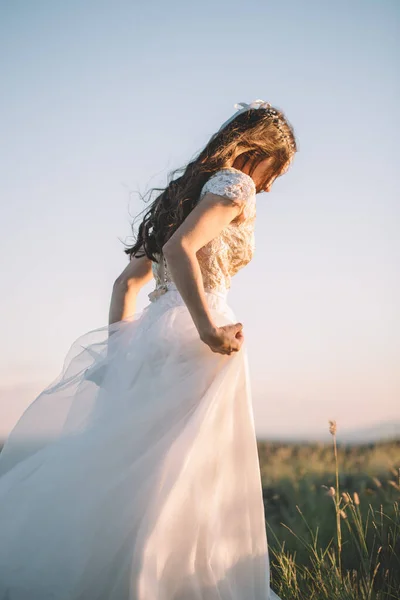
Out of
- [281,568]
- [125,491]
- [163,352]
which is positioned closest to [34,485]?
[125,491]

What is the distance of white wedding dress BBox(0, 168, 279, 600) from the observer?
235cm

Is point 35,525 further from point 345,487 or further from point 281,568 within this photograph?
point 345,487

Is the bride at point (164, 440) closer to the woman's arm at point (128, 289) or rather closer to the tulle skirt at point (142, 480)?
the tulle skirt at point (142, 480)

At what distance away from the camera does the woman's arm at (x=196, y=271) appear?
2.57m

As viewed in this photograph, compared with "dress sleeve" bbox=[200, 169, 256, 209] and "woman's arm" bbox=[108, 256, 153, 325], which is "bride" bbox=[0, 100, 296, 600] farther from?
"woman's arm" bbox=[108, 256, 153, 325]

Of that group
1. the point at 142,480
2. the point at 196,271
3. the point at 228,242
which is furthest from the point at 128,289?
the point at 142,480

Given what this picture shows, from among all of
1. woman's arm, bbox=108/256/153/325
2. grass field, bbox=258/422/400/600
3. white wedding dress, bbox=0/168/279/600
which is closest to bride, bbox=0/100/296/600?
white wedding dress, bbox=0/168/279/600

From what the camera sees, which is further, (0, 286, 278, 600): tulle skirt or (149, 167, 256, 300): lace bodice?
(149, 167, 256, 300): lace bodice

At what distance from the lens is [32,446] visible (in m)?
2.79

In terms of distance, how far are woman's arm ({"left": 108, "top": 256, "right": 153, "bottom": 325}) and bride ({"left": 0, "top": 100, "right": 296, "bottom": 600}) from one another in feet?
0.65

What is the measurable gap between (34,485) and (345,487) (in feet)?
9.01

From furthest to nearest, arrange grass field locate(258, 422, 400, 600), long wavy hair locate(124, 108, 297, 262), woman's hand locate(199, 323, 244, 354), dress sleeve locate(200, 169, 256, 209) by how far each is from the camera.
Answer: grass field locate(258, 422, 400, 600) < long wavy hair locate(124, 108, 297, 262) < dress sleeve locate(200, 169, 256, 209) < woman's hand locate(199, 323, 244, 354)

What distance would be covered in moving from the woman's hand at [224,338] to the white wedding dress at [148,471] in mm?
69

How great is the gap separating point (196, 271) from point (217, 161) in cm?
55
